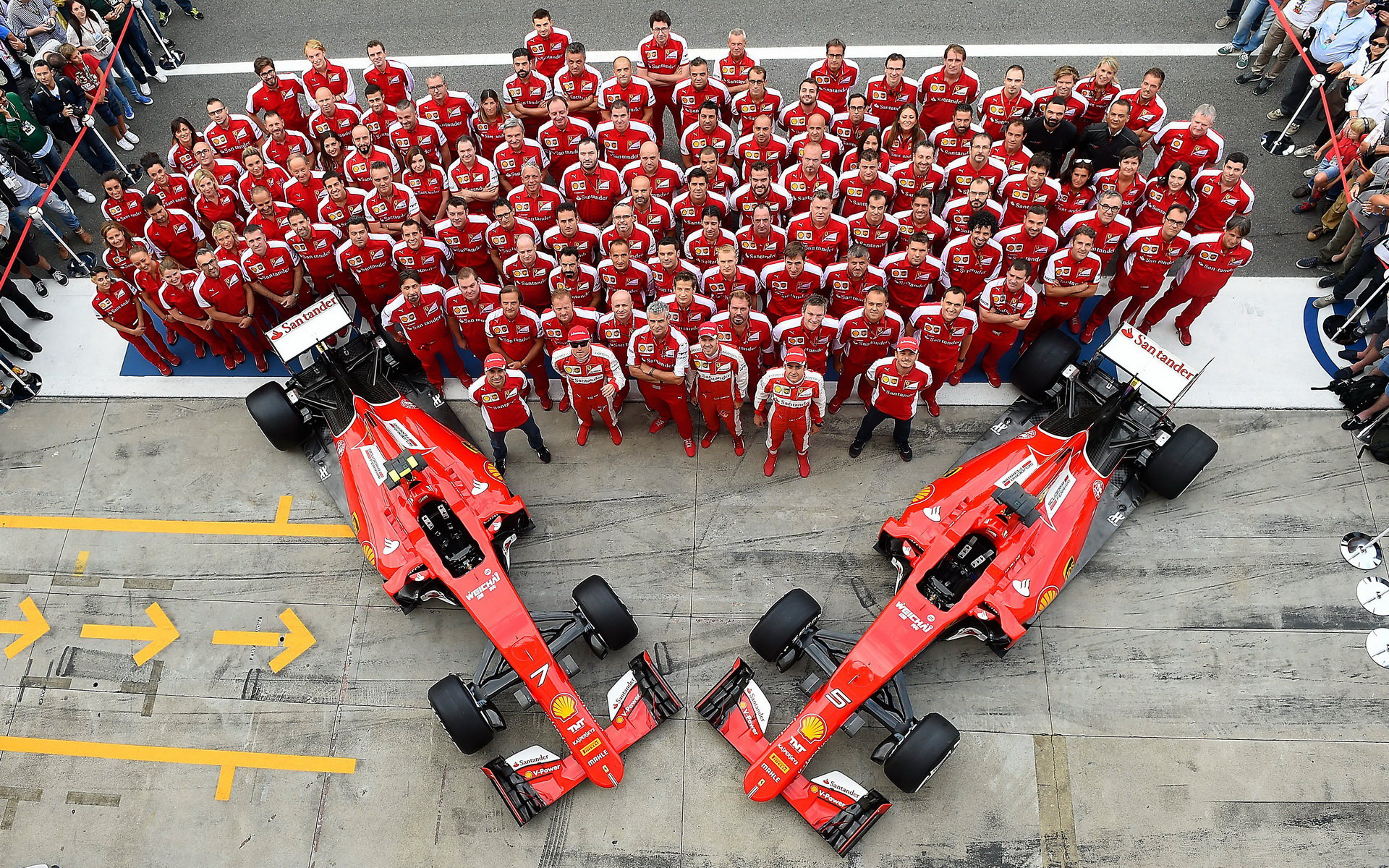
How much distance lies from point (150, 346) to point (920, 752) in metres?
7.66

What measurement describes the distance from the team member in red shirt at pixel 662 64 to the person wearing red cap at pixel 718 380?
134 inches

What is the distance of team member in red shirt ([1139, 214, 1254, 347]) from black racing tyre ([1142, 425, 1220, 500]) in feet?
4.63

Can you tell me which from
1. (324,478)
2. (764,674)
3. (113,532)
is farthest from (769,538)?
(113,532)

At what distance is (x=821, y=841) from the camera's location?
6.18 metres

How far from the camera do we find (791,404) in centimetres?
695

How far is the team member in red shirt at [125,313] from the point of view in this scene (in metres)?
7.80

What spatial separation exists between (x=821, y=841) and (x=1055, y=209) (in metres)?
5.68

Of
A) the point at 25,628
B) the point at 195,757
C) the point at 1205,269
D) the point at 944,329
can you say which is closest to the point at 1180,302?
the point at 1205,269

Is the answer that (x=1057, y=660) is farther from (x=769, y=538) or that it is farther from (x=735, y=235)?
(x=735, y=235)

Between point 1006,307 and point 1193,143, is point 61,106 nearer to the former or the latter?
point 1006,307

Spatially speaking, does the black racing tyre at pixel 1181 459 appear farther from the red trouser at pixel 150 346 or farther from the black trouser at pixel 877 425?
the red trouser at pixel 150 346

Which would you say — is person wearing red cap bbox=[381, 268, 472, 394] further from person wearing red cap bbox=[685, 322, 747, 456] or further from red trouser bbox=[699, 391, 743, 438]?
red trouser bbox=[699, 391, 743, 438]

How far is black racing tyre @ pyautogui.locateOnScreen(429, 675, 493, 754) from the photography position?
20.4 feet

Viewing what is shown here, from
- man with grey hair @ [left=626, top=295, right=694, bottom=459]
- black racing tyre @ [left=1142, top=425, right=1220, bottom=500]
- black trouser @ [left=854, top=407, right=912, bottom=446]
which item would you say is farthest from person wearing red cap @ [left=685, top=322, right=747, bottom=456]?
black racing tyre @ [left=1142, top=425, right=1220, bottom=500]
